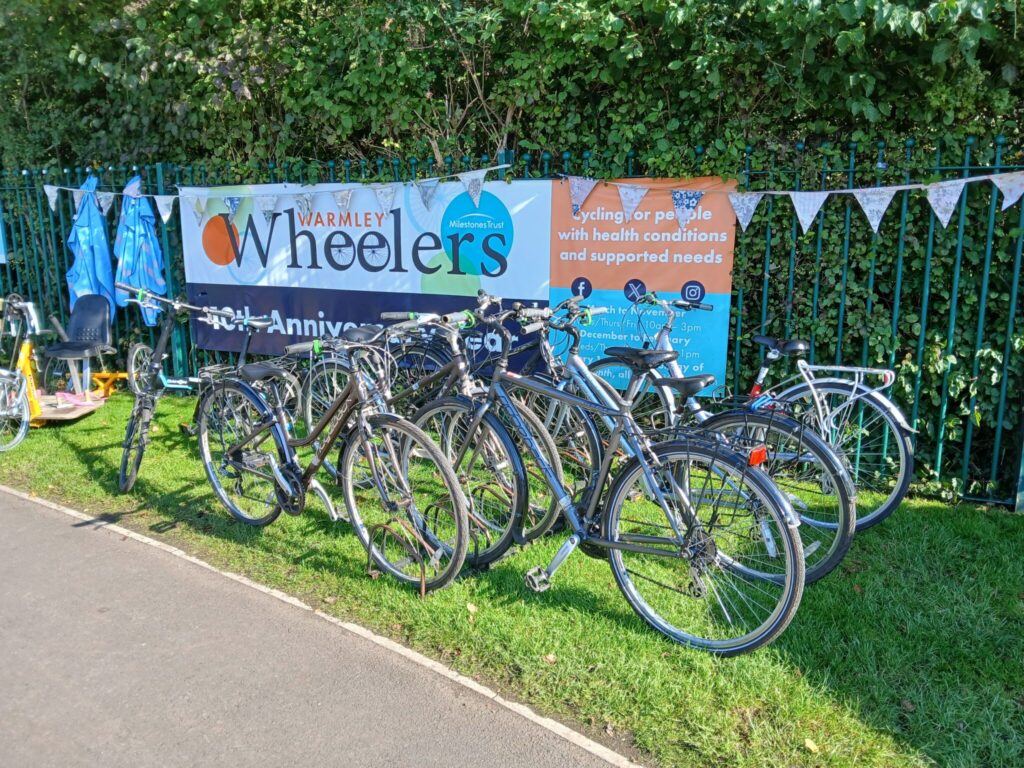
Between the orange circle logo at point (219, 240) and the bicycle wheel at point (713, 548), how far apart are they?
195 inches

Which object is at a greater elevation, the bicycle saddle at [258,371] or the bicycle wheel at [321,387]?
the bicycle saddle at [258,371]

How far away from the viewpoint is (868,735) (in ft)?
9.55

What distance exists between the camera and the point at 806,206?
508 cm

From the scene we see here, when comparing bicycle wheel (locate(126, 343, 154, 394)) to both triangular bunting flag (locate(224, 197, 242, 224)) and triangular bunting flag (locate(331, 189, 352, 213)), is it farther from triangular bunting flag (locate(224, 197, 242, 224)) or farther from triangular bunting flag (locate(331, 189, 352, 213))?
triangular bunting flag (locate(331, 189, 352, 213))

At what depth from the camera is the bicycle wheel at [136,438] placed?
5.39 meters

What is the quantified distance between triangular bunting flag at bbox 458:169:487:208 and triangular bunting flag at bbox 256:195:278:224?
1.87 meters

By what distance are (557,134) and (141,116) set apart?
4290 mm

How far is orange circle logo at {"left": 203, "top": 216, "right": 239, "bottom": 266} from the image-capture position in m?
7.37

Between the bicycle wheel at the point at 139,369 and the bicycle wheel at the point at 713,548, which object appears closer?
the bicycle wheel at the point at 713,548

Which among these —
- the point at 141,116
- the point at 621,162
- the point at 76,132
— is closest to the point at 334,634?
the point at 621,162

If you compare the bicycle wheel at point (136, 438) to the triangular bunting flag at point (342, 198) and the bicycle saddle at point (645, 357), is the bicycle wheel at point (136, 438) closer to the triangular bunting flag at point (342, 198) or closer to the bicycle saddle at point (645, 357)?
the triangular bunting flag at point (342, 198)

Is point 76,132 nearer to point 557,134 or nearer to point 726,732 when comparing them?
point 557,134

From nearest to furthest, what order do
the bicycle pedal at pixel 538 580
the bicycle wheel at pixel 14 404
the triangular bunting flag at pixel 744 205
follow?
the bicycle pedal at pixel 538 580, the triangular bunting flag at pixel 744 205, the bicycle wheel at pixel 14 404

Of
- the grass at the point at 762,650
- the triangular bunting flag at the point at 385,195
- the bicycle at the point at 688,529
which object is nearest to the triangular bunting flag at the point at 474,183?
the triangular bunting flag at the point at 385,195
